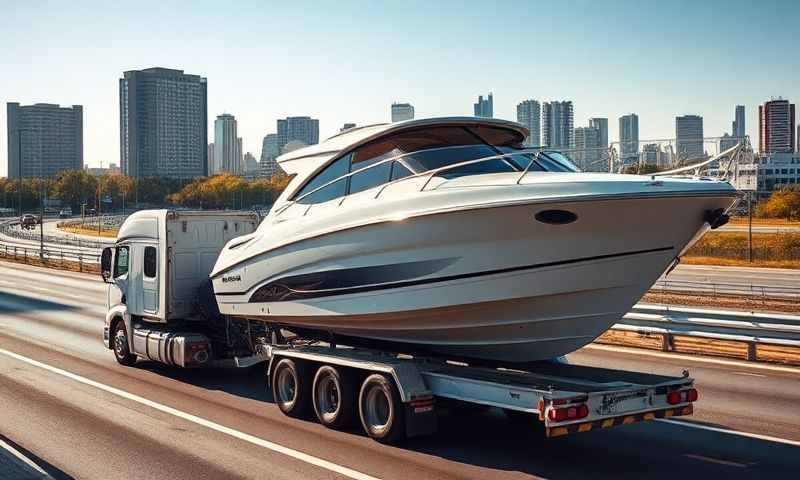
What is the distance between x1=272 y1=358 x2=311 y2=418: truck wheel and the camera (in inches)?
456

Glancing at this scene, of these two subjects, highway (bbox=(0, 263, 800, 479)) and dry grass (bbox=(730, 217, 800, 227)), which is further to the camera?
dry grass (bbox=(730, 217, 800, 227))

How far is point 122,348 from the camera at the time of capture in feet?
53.6

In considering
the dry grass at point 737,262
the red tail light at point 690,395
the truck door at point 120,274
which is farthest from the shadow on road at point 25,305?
the dry grass at point 737,262

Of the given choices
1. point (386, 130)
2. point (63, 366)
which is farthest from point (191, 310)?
point (386, 130)

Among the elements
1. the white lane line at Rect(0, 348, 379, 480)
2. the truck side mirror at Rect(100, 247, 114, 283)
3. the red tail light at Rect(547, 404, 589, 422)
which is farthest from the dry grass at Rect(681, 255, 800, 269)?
the red tail light at Rect(547, 404, 589, 422)

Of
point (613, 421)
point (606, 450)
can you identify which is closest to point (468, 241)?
point (613, 421)

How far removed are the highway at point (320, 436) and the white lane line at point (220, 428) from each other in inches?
0.8

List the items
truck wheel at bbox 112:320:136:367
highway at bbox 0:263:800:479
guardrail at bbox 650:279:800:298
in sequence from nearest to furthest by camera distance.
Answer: highway at bbox 0:263:800:479
truck wheel at bbox 112:320:136:367
guardrail at bbox 650:279:800:298

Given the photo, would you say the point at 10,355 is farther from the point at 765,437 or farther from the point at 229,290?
the point at 765,437

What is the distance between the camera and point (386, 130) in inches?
432

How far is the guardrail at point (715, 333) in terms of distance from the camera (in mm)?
15711

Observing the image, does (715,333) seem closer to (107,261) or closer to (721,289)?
(107,261)

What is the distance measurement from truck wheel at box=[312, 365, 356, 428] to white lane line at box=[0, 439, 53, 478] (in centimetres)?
356

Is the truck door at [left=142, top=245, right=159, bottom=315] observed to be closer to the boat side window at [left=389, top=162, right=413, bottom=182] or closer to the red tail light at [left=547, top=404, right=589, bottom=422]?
the boat side window at [left=389, top=162, right=413, bottom=182]
